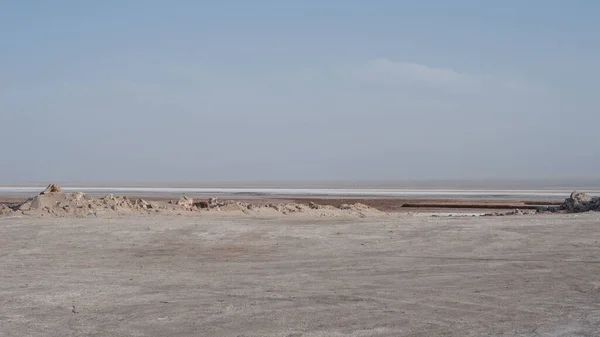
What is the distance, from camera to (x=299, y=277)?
13812 millimetres

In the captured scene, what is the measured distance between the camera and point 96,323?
404 inches

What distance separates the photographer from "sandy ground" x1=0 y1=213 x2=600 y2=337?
1006 centimetres

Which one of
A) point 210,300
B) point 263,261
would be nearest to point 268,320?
point 210,300

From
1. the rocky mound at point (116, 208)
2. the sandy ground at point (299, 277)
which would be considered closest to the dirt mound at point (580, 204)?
the sandy ground at point (299, 277)

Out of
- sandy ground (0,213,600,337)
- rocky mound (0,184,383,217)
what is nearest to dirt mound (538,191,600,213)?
sandy ground (0,213,600,337)

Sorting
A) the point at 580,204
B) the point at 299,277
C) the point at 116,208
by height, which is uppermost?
the point at 580,204

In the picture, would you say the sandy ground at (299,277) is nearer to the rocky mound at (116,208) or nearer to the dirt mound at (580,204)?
the rocky mound at (116,208)

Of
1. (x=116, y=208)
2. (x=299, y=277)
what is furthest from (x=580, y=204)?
(x=299, y=277)

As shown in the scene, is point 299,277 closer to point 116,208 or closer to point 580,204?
point 116,208

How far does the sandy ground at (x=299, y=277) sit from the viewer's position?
33.0 feet

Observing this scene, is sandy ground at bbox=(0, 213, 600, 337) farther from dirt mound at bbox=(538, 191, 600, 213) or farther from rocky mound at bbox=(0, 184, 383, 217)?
dirt mound at bbox=(538, 191, 600, 213)

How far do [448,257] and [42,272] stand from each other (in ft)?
25.9

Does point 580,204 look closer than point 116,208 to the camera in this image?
No

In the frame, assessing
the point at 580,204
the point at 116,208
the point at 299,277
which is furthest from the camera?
the point at 580,204
